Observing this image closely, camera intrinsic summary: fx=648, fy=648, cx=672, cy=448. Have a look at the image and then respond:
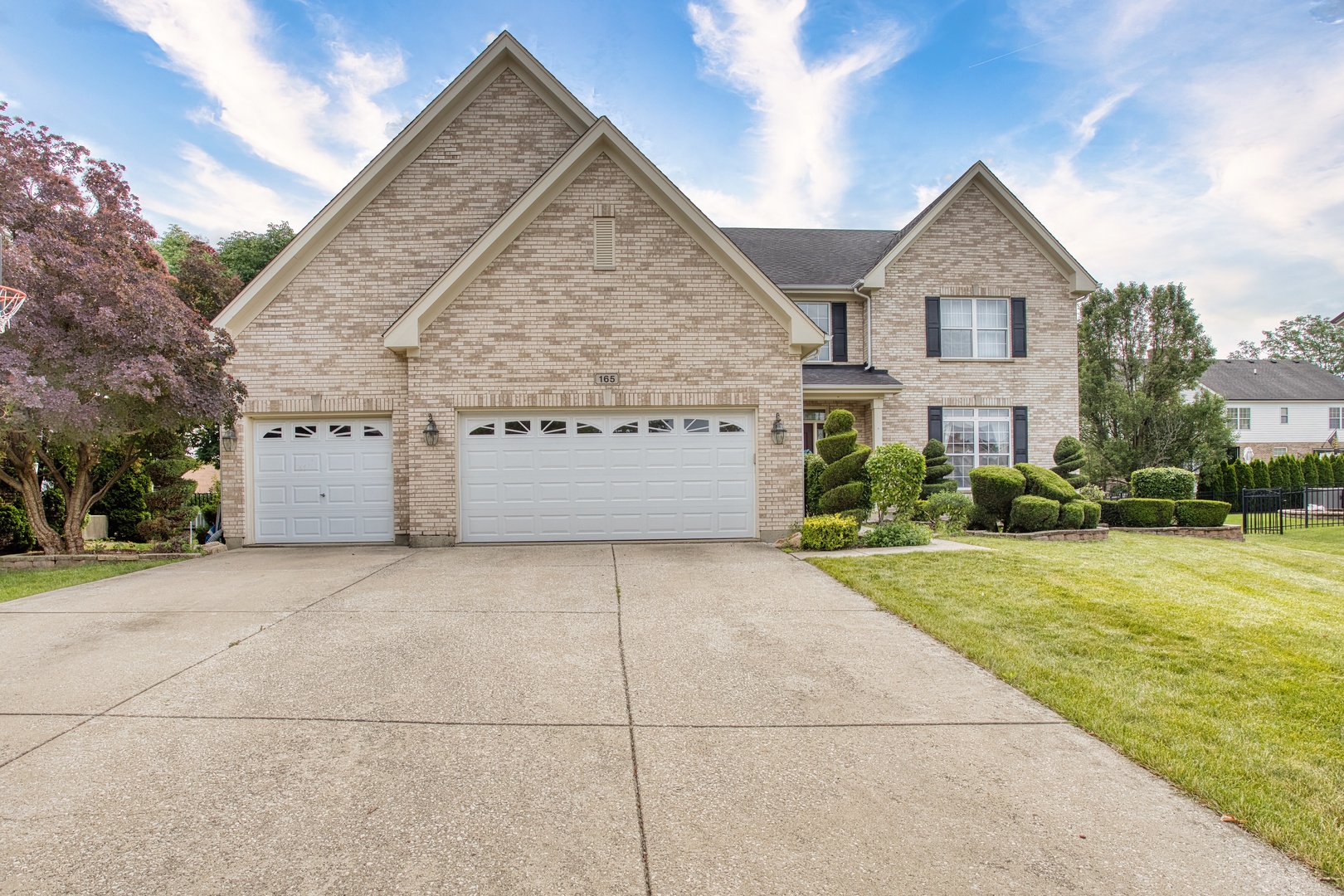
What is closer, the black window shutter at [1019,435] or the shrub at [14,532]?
the shrub at [14,532]

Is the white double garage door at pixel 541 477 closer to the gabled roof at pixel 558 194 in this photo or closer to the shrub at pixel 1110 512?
the gabled roof at pixel 558 194

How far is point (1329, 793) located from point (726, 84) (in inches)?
627

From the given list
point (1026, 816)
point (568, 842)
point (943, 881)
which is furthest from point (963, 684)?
point (568, 842)

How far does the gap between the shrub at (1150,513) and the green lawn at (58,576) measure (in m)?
18.1

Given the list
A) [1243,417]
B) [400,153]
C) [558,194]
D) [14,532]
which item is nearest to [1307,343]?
[1243,417]

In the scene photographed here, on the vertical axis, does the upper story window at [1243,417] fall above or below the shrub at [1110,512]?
above

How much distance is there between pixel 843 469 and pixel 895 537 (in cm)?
169

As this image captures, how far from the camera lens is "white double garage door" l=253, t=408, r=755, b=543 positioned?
11258mm

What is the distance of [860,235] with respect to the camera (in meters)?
19.9

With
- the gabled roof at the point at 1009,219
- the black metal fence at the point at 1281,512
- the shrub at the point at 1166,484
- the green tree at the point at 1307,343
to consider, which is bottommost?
the black metal fence at the point at 1281,512

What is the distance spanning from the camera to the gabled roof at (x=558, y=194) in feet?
35.2

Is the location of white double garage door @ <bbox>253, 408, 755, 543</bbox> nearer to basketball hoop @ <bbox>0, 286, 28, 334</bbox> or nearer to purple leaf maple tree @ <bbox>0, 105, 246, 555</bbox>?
purple leaf maple tree @ <bbox>0, 105, 246, 555</bbox>

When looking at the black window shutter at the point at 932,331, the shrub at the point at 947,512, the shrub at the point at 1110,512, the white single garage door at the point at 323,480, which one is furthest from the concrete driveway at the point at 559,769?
the black window shutter at the point at 932,331

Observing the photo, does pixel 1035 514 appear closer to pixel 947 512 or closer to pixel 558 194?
pixel 947 512
